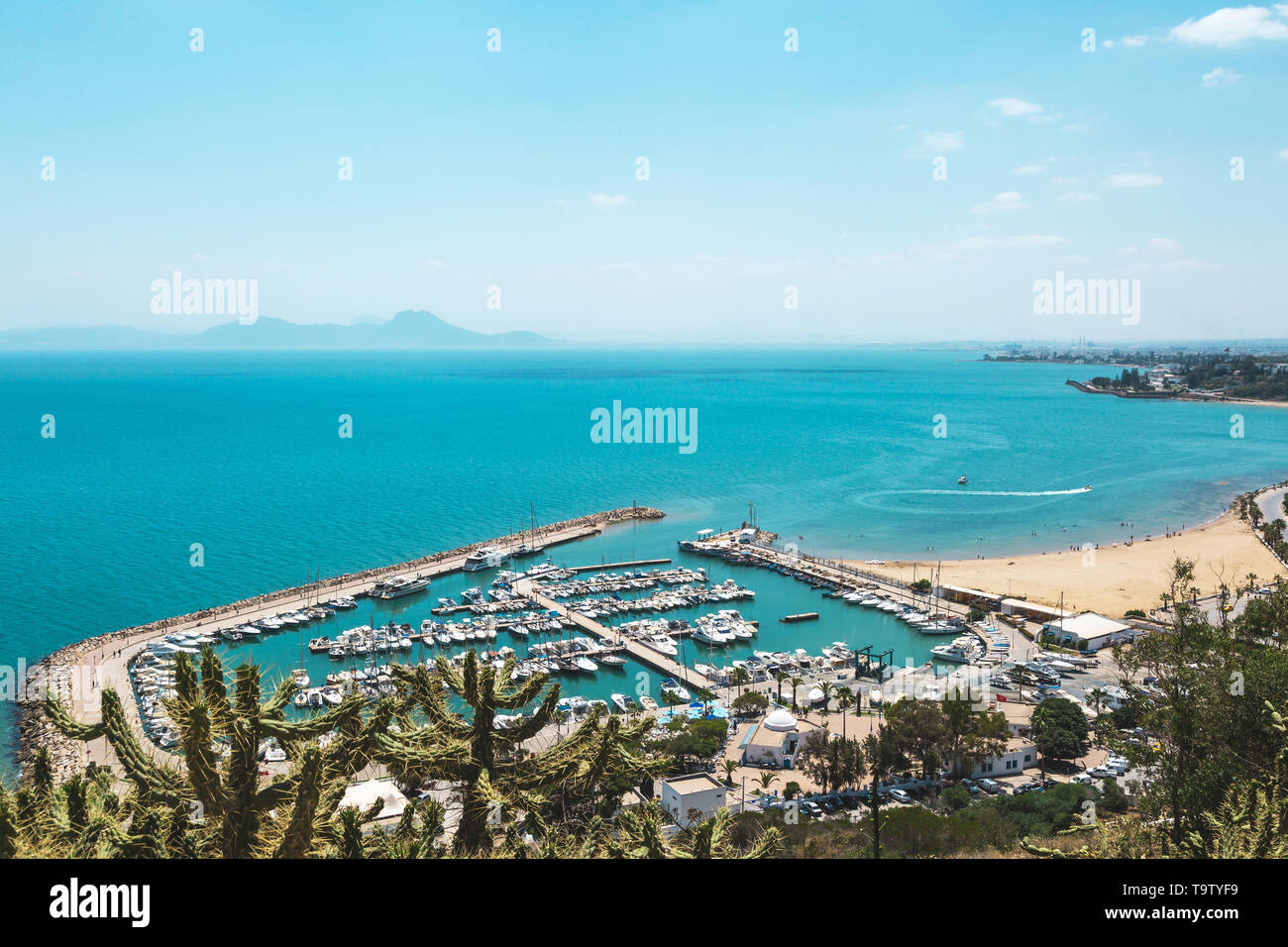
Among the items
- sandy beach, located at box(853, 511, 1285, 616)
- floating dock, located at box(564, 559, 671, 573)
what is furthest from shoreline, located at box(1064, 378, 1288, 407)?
floating dock, located at box(564, 559, 671, 573)

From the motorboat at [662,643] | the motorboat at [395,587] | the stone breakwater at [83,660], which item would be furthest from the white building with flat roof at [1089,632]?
the stone breakwater at [83,660]

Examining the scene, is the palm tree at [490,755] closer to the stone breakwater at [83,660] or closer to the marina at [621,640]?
the stone breakwater at [83,660]

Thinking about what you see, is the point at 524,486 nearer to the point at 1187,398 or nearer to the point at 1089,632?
the point at 1089,632

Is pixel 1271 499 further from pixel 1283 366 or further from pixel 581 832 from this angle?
pixel 1283 366

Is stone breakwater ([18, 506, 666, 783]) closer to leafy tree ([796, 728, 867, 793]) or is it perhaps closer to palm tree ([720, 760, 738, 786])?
palm tree ([720, 760, 738, 786])

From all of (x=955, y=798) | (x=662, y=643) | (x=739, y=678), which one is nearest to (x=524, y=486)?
(x=662, y=643)

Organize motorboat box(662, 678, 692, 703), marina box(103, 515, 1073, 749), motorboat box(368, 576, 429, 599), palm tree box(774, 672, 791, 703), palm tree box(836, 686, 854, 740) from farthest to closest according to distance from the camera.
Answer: motorboat box(368, 576, 429, 599) → marina box(103, 515, 1073, 749) → palm tree box(774, 672, 791, 703) → motorboat box(662, 678, 692, 703) → palm tree box(836, 686, 854, 740)

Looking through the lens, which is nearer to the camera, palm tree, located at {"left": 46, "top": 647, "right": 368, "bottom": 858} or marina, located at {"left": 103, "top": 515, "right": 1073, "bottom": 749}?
palm tree, located at {"left": 46, "top": 647, "right": 368, "bottom": 858}
